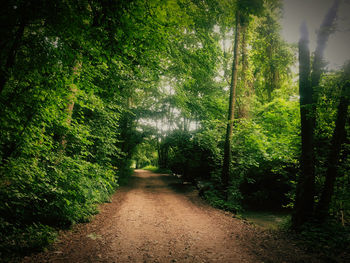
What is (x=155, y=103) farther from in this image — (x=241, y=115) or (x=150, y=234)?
(x=150, y=234)

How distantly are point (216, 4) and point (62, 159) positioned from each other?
26.2 ft

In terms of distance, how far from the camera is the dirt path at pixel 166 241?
4.16 meters

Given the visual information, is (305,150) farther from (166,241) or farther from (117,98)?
(117,98)

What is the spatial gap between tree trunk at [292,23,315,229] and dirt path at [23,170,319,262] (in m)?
1.46

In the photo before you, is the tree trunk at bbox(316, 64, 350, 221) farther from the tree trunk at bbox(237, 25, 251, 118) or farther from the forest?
the tree trunk at bbox(237, 25, 251, 118)

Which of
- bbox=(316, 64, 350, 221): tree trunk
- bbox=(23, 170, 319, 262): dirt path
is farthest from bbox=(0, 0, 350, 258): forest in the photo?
bbox=(23, 170, 319, 262): dirt path

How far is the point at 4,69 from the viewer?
8.84 ft

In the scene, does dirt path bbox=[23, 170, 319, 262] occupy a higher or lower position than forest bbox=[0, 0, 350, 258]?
lower

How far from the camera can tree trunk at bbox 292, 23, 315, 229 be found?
19.6 feet

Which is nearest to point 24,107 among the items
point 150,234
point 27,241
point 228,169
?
point 27,241

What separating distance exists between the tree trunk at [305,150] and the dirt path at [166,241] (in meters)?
1.46

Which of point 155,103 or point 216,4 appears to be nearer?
point 216,4

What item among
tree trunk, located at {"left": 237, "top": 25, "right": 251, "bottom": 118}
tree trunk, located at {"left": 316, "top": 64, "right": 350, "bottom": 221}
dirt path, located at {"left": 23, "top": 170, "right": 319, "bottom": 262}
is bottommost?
dirt path, located at {"left": 23, "top": 170, "right": 319, "bottom": 262}

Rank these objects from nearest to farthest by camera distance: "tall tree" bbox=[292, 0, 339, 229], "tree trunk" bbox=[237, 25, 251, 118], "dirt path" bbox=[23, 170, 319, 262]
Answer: "dirt path" bbox=[23, 170, 319, 262] < "tall tree" bbox=[292, 0, 339, 229] < "tree trunk" bbox=[237, 25, 251, 118]
